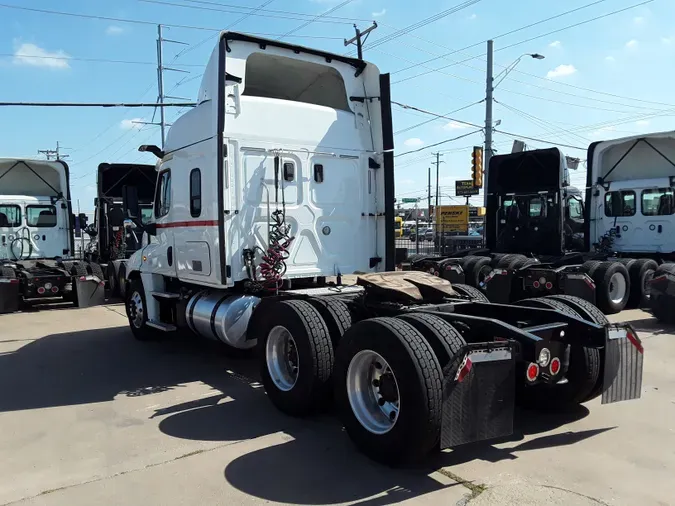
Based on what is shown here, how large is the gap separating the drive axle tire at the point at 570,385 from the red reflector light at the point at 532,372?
90mm

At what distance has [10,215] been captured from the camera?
46.5 feet

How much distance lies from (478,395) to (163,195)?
5.85 metres

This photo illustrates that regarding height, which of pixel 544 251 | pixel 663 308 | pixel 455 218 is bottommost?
pixel 663 308

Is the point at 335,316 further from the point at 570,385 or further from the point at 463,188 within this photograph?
the point at 463,188

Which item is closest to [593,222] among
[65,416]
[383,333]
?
[383,333]

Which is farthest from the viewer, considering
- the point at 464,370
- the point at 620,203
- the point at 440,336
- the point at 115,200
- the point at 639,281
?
the point at 115,200

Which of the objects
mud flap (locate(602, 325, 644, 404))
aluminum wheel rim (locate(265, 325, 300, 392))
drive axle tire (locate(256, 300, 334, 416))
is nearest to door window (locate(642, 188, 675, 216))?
mud flap (locate(602, 325, 644, 404))

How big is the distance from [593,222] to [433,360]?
11837 millimetres

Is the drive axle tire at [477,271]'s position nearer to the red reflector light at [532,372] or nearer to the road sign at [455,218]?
the red reflector light at [532,372]

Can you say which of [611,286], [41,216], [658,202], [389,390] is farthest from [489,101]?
[389,390]

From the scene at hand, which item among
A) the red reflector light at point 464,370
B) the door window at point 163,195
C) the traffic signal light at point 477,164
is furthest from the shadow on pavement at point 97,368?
the traffic signal light at point 477,164

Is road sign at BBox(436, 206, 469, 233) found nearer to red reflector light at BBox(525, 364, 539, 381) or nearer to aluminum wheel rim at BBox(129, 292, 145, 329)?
aluminum wheel rim at BBox(129, 292, 145, 329)

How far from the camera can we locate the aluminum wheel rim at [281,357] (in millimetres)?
5477

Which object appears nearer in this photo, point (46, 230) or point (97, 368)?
point (97, 368)
